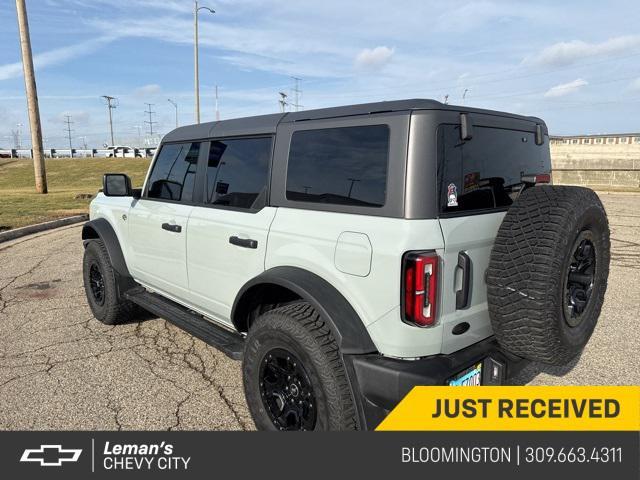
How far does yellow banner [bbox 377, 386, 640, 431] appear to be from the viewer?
2.10 metres

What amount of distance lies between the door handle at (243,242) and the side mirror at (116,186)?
5.63 ft

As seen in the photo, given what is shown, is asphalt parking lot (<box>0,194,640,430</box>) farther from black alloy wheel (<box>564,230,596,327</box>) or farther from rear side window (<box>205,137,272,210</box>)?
rear side window (<box>205,137,272,210</box>)

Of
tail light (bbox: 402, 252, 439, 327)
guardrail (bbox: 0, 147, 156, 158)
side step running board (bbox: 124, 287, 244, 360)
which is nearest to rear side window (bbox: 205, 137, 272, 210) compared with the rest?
side step running board (bbox: 124, 287, 244, 360)

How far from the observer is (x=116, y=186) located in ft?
13.4

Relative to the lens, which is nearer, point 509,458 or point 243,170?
point 509,458

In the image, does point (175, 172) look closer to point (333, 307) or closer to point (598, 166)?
point (333, 307)

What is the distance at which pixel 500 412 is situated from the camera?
222cm

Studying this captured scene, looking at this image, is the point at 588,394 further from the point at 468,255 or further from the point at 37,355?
the point at 37,355

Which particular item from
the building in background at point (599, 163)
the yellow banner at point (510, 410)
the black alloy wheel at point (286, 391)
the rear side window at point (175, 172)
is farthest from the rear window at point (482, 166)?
the building in background at point (599, 163)

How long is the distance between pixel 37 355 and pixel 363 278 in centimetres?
329

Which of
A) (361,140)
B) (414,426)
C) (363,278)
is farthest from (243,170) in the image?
(414,426)

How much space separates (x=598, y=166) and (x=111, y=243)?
36843 mm

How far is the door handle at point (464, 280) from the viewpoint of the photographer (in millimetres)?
2174

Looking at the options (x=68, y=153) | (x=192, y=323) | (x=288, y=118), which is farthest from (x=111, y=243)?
(x=68, y=153)
